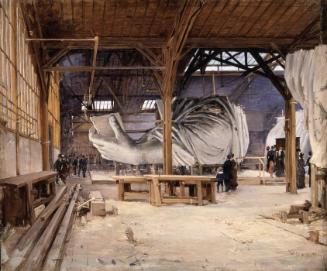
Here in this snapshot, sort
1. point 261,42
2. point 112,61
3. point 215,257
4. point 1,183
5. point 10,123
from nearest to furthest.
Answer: point 215,257 → point 1,183 → point 10,123 → point 261,42 → point 112,61

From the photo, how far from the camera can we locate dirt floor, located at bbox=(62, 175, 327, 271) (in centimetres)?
542

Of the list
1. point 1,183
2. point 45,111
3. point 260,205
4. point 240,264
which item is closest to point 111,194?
point 45,111

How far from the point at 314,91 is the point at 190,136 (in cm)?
969

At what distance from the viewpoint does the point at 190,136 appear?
1752 cm

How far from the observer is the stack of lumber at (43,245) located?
5.06 m

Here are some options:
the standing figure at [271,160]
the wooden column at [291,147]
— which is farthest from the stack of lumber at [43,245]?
the standing figure at [271,160]

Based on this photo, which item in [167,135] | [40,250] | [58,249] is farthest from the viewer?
[167,135]

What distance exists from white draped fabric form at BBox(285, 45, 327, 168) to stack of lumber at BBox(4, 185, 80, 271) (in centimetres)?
451

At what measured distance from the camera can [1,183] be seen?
7566 mm

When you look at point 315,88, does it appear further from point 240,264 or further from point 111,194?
point 111,194

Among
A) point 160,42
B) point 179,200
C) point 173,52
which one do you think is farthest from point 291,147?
point 160,42

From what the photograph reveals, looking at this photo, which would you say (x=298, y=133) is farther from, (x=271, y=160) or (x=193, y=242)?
(x=193, y=242)

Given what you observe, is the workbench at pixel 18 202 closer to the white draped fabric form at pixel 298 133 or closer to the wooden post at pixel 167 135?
the wooden post at pixel 167 135

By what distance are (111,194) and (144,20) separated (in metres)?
5.82
